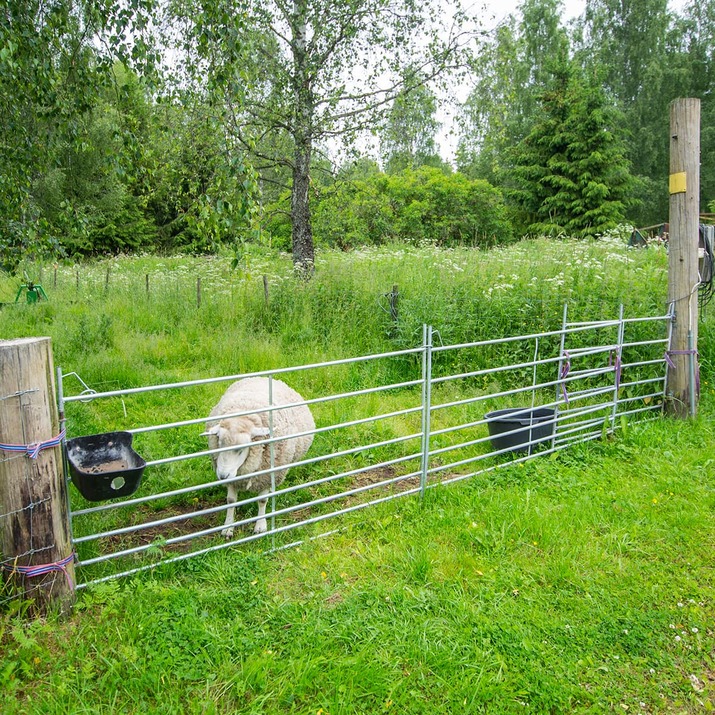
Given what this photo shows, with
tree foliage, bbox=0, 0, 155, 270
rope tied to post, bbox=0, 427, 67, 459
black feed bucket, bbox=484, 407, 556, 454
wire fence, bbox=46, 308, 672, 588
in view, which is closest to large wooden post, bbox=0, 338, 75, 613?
rope tied to post, bbox=0, 427, 67, 459

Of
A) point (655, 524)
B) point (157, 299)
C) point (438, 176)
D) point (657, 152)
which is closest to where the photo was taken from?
point (655, 524)

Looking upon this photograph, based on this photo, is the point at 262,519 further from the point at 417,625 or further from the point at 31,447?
the point at 31,447

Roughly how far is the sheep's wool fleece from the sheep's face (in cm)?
5

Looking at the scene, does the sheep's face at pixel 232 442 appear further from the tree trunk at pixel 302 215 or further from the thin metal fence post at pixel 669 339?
the tree trunk at pixel 302 215

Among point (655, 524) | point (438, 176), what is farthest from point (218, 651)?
point (438, 176)

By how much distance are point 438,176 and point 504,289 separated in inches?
779

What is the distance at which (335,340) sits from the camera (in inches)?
347

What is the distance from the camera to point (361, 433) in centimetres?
605

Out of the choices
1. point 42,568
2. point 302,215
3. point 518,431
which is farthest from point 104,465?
point 302,215

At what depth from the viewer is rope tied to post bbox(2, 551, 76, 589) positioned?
2.88 meters

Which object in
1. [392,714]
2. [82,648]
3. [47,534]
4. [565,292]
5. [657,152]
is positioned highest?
[657,152]

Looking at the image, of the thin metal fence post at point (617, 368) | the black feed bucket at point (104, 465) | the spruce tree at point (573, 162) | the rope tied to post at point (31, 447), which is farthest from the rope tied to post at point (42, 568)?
the spruce tree at point (573, 162)

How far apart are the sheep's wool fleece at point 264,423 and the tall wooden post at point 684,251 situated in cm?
443

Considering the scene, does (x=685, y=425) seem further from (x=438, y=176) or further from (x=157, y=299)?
(x=438, y=176)
